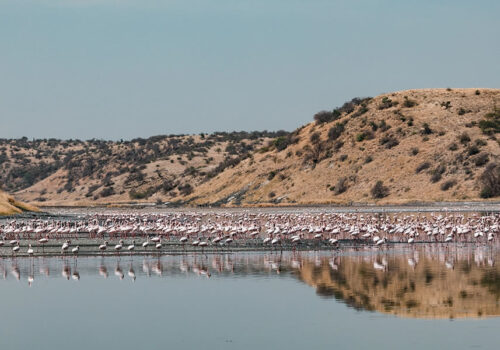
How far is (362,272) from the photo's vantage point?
111 feet

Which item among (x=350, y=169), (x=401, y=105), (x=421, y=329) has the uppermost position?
(x=401, y=105)

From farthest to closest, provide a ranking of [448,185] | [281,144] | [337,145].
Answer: [281,144] < [337,145] < [448,185]

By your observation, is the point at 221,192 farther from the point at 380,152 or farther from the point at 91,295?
the point at 91,295

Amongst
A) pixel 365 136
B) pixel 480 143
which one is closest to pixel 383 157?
pixel 365 136

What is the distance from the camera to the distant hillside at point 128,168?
136000 mm

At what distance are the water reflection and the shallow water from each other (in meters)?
0.04

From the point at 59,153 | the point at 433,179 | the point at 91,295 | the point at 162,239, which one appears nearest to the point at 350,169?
the point at 433,179

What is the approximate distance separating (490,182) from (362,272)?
53.8m

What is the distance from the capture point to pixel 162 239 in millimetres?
48281

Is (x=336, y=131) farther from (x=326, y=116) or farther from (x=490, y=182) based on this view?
(x=490, y=182)

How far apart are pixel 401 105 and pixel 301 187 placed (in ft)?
63.7

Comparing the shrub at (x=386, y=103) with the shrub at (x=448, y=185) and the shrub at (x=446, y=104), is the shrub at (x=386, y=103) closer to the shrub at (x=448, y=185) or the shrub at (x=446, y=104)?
the shrub at (x=446, y=104)

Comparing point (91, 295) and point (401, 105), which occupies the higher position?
point (401, 105)

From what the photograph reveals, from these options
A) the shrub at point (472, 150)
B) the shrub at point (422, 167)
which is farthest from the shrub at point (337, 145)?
the shrub at point (472, 150)
